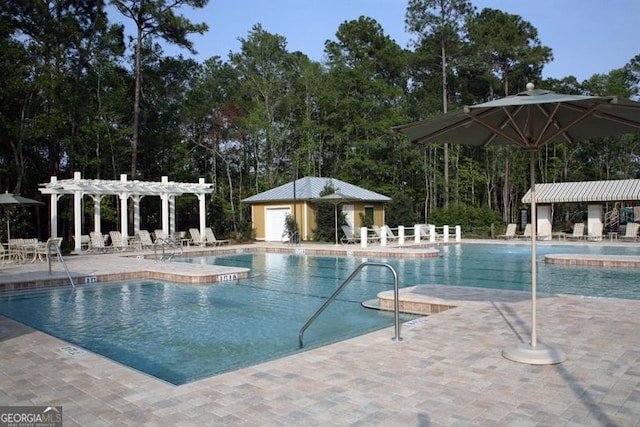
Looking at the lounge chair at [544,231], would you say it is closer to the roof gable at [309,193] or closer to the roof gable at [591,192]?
the roof gable at [591,192]

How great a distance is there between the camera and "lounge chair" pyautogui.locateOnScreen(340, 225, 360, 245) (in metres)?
22.0

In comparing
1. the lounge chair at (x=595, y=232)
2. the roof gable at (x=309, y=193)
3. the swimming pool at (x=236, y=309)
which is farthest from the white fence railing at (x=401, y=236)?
the lounge chair at (x=595, y=232)

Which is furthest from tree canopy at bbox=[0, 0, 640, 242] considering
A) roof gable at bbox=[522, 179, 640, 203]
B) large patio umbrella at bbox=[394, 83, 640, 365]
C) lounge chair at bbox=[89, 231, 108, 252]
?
large patio umbrella at bbox=[394, 83, 640, 365]

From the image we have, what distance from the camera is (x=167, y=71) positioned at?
32719 millimetres

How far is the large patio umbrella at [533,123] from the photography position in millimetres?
4242

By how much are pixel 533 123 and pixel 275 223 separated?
829 inches

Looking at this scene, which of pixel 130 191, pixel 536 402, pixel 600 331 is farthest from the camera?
pixel 130 191

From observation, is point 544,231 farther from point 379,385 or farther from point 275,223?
point 379,385

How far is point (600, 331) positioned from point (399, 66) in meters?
34.0

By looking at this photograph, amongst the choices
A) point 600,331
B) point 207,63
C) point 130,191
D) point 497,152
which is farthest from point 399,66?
point 600,331

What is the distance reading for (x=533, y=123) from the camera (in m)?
4.81

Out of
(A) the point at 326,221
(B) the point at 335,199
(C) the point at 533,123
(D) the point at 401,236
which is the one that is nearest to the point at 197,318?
(C) the point at 533,123

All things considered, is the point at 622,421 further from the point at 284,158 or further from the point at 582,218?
the point at 582,218
